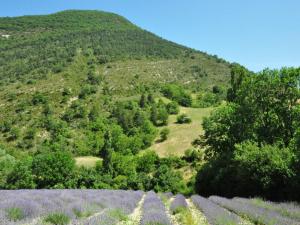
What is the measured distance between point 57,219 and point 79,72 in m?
139

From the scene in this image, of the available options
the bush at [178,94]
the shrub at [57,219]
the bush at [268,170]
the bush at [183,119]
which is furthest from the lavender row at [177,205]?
the bush at [178,94]

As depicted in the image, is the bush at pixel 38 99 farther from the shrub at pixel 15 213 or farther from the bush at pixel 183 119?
the shrub at pixel 15 213

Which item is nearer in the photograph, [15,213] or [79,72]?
[15,213]

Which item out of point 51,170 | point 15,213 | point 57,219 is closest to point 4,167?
point 51,170

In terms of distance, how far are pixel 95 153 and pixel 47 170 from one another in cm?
3950

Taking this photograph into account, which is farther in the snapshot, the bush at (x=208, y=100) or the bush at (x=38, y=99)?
the bush at (x=208, y=100)

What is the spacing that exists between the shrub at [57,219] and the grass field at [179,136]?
81.5 m

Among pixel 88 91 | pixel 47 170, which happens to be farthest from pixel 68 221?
pixel 88 91

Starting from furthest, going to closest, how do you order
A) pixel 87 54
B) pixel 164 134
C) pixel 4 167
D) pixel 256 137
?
1. pixel 87 54
2. pixel 164 134
3. pixel 4 167
4. pixel 256 137

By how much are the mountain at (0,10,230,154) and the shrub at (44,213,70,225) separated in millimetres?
94656

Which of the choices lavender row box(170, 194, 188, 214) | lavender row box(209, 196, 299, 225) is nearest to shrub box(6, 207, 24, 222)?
lavender row box(209, 196, 299, 225)

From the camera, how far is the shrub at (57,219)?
11.8 m

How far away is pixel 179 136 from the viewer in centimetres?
10950

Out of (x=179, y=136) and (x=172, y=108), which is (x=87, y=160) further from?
(x=172, y=108)
